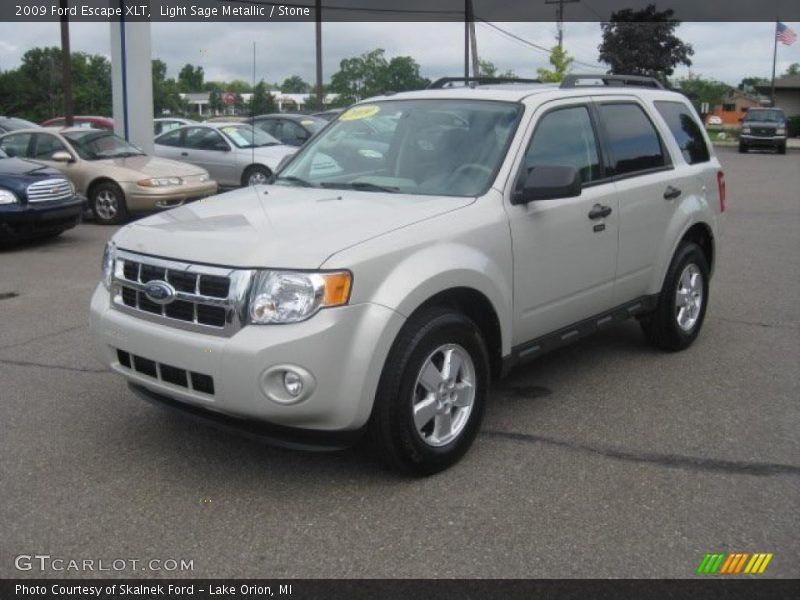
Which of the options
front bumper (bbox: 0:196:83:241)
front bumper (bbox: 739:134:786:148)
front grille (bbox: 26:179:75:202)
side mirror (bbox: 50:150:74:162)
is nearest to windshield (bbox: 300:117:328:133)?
side mirror (bbox: 50:150:74:162)

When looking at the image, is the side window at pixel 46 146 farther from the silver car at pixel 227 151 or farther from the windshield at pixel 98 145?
the silver car at pixel 227 151

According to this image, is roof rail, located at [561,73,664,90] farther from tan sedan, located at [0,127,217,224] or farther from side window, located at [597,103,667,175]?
tan sedan, located at [0,127,217,224]

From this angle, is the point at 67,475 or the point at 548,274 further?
the point at 548,274

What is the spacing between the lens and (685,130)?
6.30 m

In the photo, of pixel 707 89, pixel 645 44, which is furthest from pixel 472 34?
pixel 707 89

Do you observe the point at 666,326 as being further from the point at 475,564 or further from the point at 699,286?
the point at 475,564

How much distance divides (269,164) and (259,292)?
40.6 feet

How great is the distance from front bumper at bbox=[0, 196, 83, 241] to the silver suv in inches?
253

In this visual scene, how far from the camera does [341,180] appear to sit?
484 cm

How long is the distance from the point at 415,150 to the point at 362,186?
0.38 m

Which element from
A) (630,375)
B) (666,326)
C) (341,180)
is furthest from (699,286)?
(341,180)

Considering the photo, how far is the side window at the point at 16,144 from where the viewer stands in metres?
14.0

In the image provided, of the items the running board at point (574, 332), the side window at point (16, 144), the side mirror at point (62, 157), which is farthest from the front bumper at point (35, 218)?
the running board at point (574, 332)

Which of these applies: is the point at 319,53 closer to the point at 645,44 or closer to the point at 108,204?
the point at 108,204
